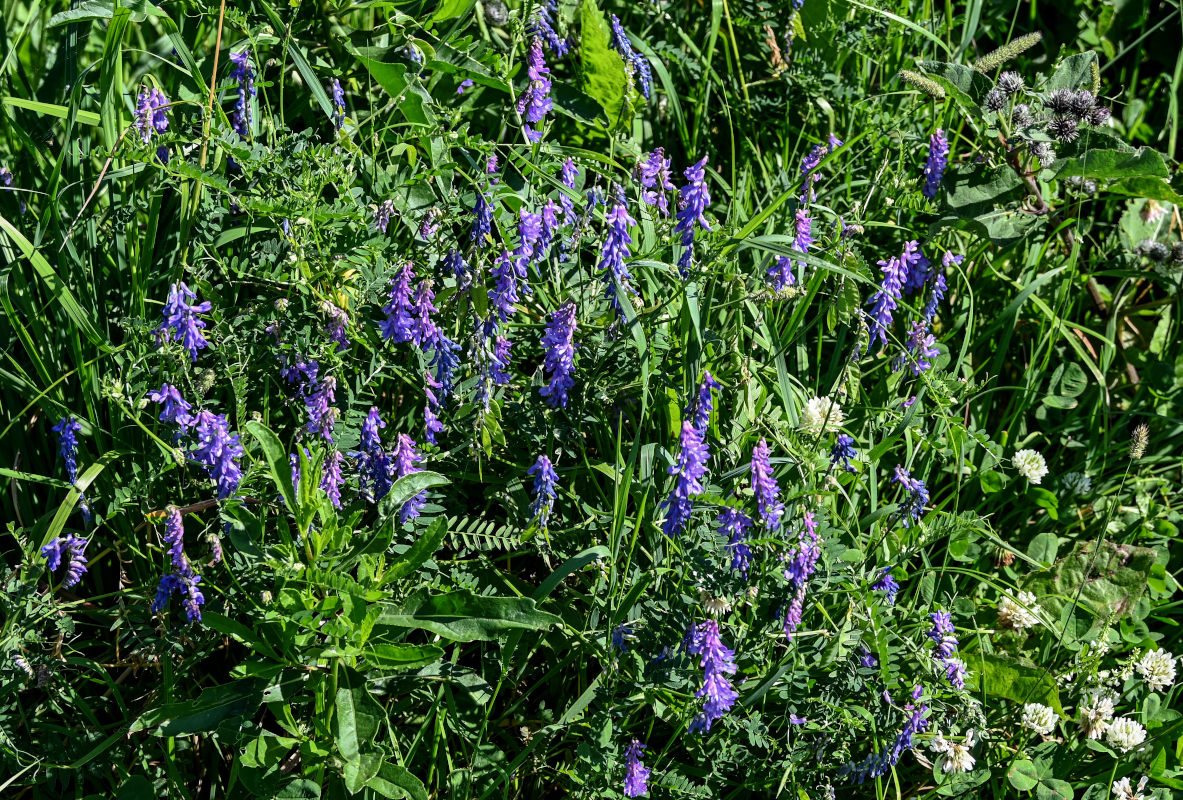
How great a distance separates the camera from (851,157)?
315 centimetres

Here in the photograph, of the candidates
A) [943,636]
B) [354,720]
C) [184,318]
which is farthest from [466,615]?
[943,636]

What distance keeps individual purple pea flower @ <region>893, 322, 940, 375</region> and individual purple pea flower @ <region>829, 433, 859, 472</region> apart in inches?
11.3

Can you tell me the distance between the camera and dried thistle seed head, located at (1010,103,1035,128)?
2.88 m

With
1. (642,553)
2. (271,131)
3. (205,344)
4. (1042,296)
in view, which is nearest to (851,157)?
(1042,296)

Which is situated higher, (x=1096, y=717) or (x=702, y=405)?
(x=702, y=405)

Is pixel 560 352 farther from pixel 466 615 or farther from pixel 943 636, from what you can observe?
pixel 943 636

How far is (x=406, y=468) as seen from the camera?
2100mm

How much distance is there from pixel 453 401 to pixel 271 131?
69 cm

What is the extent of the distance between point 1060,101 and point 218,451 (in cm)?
225

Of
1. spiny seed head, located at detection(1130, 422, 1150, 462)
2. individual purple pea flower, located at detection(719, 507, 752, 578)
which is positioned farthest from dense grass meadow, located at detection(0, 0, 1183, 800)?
spiny seed head, located at detection(1130, 422, 1150, 462)

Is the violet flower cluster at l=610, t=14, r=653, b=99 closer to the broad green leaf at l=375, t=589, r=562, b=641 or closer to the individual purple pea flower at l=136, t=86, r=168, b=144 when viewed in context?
the individual purple pea flower at l=136, t=86, r=168, b=144

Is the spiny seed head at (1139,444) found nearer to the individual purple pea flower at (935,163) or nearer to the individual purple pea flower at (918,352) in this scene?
the individual purple pea flower at (918,352)

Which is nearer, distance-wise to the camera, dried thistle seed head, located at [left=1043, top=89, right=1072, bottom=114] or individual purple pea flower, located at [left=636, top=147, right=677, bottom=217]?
individual purple pea flower, located at [left=636, top=147, right=677, bottom=217]

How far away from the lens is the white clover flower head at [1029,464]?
2863mm
